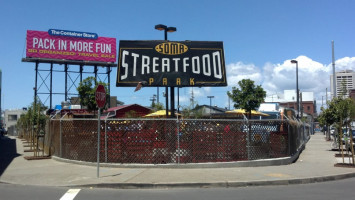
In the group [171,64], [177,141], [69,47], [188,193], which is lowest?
[188,193]

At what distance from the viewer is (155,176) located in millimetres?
10391

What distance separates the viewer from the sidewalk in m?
9.48

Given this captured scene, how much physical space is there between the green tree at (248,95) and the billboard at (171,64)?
723cm

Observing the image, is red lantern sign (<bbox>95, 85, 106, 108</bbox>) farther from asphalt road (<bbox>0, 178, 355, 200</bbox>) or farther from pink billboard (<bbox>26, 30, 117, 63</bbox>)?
pink billboard (<bbox>26, 30, 117, 63</bbox>)

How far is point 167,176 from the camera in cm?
1044

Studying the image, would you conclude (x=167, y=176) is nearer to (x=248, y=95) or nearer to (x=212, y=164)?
(x=212, y=164)

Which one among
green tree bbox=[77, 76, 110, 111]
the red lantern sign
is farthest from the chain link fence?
green tree bbox=[77, 76, 110, 111]

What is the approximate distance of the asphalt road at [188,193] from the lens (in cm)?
810

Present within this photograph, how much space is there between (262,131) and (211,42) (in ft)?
14.6

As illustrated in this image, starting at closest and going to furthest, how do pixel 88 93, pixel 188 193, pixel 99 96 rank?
pixel 188 193 → pixel 99 96 → pixel 88 93

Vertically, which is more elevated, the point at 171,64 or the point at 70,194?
the point at 171,64

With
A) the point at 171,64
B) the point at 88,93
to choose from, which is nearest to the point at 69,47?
the point at 88,93

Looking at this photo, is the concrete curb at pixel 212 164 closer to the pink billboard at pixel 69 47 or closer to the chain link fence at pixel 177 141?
the chain link fence at pixel 177 141

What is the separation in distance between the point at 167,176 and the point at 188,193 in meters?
1.90
